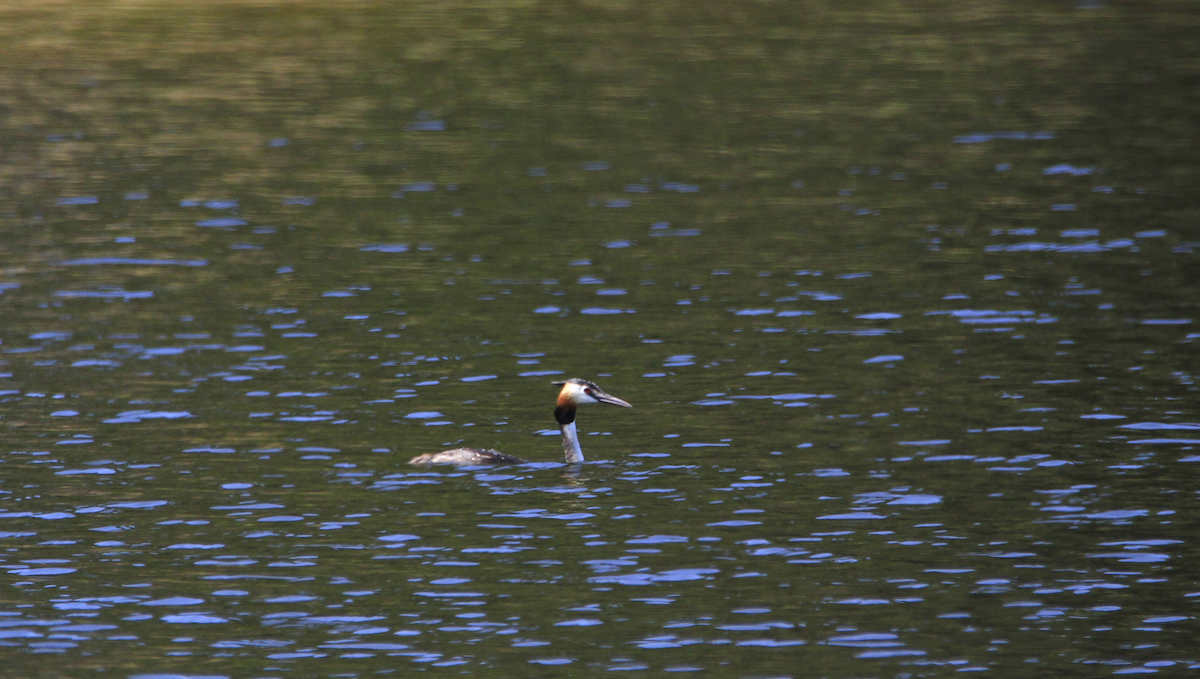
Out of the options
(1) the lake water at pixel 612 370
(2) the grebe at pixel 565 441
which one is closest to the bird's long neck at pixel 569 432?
(2) the grebe at pixel 565 441

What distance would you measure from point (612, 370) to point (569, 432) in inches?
162

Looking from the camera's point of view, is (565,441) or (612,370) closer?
(565,441)

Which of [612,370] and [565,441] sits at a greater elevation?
[565,441]

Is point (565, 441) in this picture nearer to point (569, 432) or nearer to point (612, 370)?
point (569, 432)

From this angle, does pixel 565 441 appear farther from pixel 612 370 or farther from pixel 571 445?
pixel 612 370

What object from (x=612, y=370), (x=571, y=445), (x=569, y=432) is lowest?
(x=612, y=370)

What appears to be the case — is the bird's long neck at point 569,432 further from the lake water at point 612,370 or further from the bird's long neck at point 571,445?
the lake water at point 612,370

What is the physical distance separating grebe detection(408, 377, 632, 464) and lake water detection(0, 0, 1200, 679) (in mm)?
233

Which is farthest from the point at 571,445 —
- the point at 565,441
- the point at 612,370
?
the point at 612,370

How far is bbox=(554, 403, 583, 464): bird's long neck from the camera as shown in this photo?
20078 millimetres

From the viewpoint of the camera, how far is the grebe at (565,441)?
19.9 metres

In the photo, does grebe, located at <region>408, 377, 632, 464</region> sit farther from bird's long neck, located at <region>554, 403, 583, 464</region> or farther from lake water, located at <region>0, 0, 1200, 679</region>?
lake water, located at <region>0, 0, 1200, 679</region>

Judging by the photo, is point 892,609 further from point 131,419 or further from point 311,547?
point 131,419

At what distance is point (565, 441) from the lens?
20.1 m
